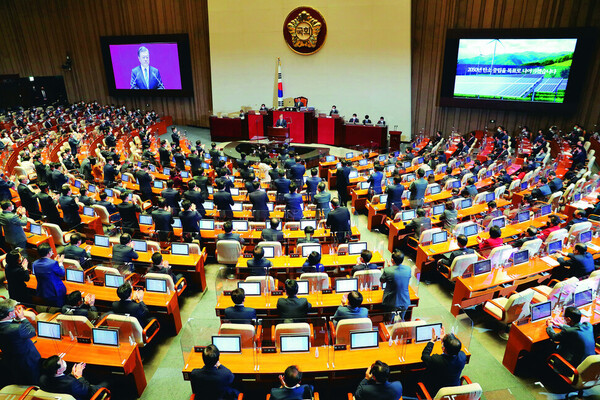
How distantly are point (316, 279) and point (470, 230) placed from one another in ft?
12.0

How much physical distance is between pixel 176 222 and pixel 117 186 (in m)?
3.54

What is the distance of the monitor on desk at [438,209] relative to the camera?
824cm

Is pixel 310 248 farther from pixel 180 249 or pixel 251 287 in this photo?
pixel 180 249

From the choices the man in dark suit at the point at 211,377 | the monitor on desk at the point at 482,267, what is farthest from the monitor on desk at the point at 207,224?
the monitor on desk at the point at 482,267

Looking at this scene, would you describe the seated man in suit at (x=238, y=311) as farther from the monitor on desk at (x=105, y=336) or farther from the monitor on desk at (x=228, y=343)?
the monitor on desk at (x=105, y=336)

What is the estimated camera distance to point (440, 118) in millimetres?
19062

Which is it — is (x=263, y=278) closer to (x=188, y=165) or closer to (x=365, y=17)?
(x=188, y=165)

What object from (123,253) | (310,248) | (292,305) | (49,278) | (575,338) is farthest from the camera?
(310,248)

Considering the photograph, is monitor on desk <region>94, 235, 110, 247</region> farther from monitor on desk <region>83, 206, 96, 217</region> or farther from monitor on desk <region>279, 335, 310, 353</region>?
monitor on desk <region>279, 335, 310, 353</region>

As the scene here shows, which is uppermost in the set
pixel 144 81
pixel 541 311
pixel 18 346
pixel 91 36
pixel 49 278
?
pixel 91 36

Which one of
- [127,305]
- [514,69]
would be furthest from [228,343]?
[514,69]

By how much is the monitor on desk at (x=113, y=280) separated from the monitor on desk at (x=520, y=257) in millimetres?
6318

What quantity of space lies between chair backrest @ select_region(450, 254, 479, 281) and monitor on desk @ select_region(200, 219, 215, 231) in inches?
180

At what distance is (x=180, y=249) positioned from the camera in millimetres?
6820
